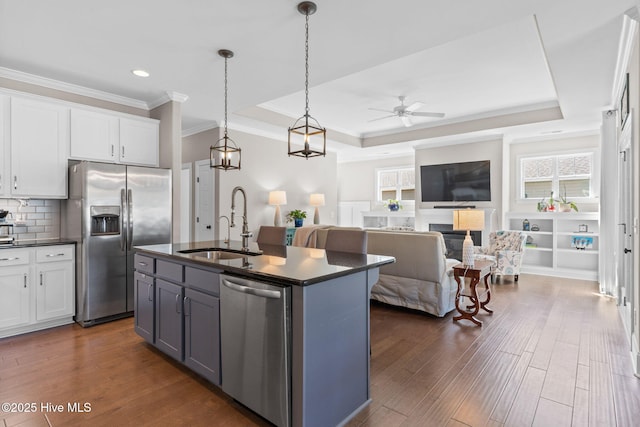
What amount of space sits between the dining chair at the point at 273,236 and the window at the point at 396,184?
19.2 ft

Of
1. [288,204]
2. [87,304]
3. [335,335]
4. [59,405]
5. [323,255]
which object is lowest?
[59,405]

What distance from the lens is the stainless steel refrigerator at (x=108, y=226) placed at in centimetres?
358

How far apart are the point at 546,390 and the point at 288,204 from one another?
536 cm

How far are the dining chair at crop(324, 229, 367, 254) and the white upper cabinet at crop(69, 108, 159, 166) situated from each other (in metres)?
2.86

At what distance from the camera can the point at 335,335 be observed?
Result: 1.90m

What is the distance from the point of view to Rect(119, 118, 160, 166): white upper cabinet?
4170 millimetres

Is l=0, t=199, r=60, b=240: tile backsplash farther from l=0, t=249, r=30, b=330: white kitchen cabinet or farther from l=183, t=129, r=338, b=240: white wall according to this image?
l=183, t=129, r=338, b=240: white wall

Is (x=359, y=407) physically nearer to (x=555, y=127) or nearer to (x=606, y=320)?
(x=606, y=320)

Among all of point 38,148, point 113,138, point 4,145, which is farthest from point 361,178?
point 4,145

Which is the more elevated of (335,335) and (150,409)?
(335,335)

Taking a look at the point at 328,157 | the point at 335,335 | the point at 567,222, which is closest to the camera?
the point at 335,335

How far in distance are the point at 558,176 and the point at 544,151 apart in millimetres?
555

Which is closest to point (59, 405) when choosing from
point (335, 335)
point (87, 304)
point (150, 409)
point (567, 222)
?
point (150, 409)

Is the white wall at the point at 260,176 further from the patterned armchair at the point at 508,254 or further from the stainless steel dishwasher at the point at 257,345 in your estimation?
the stainless steel dishwasher at the point at 257,345
